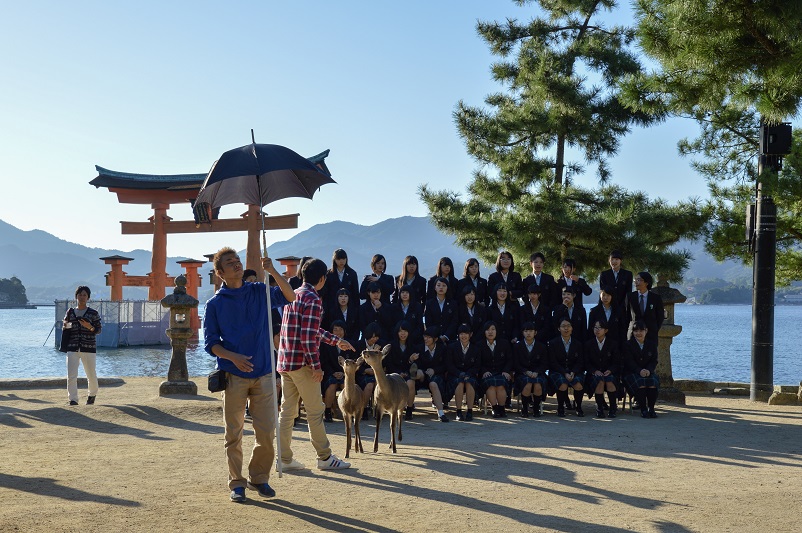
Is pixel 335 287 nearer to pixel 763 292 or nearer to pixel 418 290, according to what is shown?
pixel 418 290

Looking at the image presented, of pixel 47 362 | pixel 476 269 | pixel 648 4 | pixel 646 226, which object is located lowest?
pixel 47 362

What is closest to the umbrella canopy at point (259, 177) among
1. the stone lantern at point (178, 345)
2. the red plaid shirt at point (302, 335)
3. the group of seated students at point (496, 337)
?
the red plaid shirt at point (302, 335)

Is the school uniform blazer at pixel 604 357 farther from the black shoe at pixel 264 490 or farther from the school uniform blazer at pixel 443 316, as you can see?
the black shoe at pixel 264 490

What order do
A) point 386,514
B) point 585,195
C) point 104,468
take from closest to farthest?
point 386,514 < point 104,468 < point 585,195

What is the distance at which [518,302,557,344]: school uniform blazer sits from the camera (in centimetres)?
1005

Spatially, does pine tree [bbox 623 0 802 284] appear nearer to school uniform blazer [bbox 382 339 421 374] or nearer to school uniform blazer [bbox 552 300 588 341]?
school uniform blazer [bbox 552 300 588 341]

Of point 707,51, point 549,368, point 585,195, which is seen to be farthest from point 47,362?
point 707,51

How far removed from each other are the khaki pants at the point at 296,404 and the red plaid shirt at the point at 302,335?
0.25ft

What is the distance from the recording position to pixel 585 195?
46.9ft

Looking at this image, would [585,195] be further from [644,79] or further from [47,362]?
[47,362]

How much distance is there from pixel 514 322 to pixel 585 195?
510cm

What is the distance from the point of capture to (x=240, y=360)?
204 inches

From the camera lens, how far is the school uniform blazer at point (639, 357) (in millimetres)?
9562

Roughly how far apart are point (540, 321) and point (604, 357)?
0.95 meters
